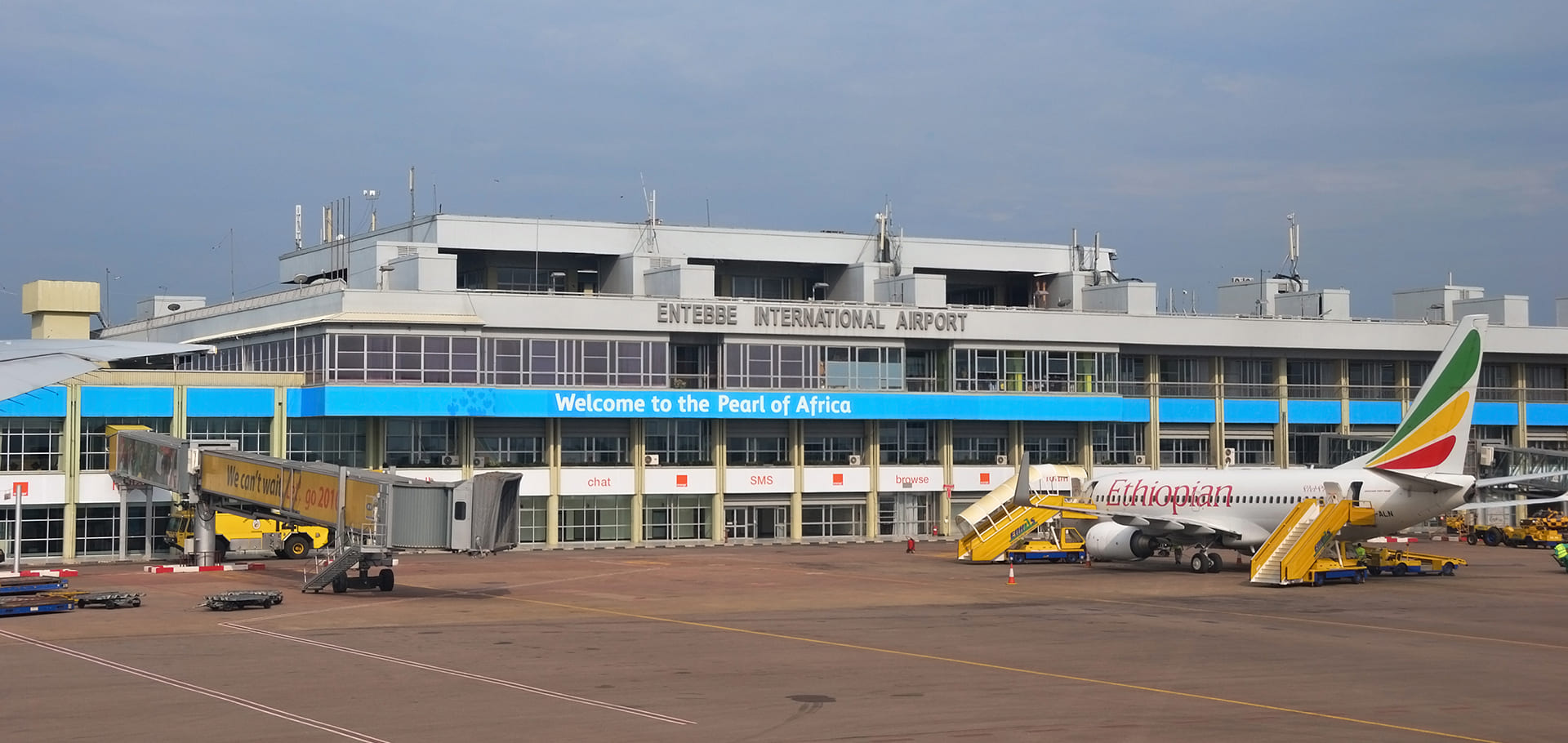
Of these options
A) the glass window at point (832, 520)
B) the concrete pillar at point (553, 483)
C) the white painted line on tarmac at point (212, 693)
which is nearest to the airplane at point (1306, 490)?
the glass window at point (832, 520)

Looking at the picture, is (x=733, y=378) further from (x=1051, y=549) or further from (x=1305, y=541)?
(x=1305, y=541)

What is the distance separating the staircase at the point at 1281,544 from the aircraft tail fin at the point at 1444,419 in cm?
320

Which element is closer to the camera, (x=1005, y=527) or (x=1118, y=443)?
(x=1005, y=527)

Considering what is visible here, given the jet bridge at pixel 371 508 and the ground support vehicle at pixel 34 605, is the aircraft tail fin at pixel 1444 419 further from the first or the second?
the ground support vehicle at pixel 34 605

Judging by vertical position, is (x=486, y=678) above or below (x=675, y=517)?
above

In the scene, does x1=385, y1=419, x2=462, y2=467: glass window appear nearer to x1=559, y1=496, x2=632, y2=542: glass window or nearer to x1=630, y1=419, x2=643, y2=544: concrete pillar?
x1=559, y1=496, x2=632, y2=542: glass window

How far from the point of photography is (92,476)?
6756cm

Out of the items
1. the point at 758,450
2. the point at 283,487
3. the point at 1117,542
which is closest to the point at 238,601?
the point at 283,487

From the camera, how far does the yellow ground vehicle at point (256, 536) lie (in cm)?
6494

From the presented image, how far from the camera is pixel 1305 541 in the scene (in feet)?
170

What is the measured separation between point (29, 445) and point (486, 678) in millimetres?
47816

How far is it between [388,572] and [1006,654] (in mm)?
23771

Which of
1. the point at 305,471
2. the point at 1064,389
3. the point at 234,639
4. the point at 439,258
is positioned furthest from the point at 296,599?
the point at 1064,389

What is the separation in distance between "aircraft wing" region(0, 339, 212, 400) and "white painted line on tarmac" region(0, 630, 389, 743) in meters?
5.75
